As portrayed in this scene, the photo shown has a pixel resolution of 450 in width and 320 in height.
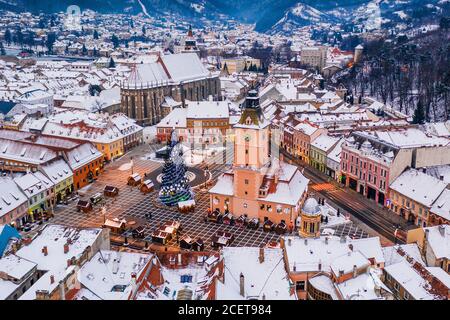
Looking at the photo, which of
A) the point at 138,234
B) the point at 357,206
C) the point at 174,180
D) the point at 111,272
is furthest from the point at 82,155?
the point at 357,206

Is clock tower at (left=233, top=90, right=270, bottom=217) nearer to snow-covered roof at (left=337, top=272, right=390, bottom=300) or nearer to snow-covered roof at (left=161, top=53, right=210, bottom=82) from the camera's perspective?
snow-covered roof at (left=337, top=272, right=390, bottom=300)

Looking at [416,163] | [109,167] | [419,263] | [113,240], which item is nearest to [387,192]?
[416,163]

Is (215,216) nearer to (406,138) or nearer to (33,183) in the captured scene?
(33,183)

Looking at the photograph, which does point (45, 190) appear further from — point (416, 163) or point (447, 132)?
point (447, 132)

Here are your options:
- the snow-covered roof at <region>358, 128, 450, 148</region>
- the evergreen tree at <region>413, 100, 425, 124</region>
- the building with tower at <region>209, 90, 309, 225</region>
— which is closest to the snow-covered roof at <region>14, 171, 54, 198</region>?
the building with tower at <region>209, 90, 309, 225</region>

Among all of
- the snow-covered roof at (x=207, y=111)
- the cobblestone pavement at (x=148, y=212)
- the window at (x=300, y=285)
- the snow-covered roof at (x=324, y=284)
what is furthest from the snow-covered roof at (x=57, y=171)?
the snow-covered roof at (x=324, y=284)

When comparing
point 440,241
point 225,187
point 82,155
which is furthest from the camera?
point 82,155
